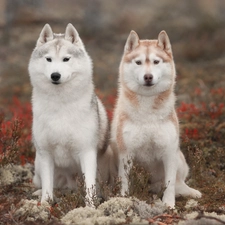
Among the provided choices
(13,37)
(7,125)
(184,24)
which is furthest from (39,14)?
(7,125)

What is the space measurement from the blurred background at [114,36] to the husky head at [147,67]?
15.6ft

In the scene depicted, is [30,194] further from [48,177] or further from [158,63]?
[158,63]

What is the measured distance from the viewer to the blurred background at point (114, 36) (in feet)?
44.3

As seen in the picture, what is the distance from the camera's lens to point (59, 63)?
18.2 feet

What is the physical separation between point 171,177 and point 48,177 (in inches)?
61.1

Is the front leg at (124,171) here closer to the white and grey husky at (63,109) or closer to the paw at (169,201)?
the white and grey husky at (63,109)

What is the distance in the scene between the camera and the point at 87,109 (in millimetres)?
5754

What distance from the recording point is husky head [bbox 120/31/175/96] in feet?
18.1

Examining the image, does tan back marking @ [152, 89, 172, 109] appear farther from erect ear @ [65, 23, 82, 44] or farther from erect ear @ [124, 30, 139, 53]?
erect ear @ [65, 23, 82, 44]

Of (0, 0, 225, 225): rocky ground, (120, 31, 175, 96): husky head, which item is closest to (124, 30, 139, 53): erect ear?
(120, 31, 175, 96): husky head

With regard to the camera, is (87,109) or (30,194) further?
(30,194)

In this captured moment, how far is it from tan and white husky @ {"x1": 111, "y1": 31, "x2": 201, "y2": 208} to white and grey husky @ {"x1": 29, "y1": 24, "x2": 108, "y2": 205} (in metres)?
0.40

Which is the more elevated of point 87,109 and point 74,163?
point 87,109

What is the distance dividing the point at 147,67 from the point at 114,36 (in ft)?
48.2
